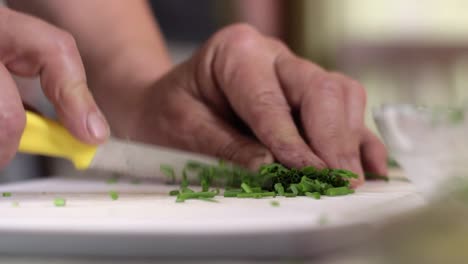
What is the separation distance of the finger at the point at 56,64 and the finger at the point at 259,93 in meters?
0.23

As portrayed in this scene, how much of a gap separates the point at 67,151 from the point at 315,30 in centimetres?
296

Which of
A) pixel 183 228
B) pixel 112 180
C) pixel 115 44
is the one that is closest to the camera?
pixel 183 228

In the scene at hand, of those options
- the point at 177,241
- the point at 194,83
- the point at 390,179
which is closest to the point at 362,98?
the point at 390,179

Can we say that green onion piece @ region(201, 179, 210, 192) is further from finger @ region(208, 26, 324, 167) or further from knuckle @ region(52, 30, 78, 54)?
knuckle @ region(52, 30, 78, 54)

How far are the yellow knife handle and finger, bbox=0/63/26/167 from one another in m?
0.05

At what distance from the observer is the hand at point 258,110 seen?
0.89m

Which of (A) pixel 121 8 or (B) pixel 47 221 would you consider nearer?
(B) pixel 47 221

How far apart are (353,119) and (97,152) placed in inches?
14.8

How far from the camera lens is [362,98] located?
0.98m

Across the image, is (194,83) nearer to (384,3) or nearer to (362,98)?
(362,98)

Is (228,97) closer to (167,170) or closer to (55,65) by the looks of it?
(167,170)

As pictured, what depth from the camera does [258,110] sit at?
927 mm

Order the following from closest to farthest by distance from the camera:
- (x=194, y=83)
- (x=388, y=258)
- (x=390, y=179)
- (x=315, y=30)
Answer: (x=388, y=258)
(x=390, y=179)
(x=194, y=83)
(x=315, y=30)

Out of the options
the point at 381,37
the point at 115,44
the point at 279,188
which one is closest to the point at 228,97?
the point at 279,188
